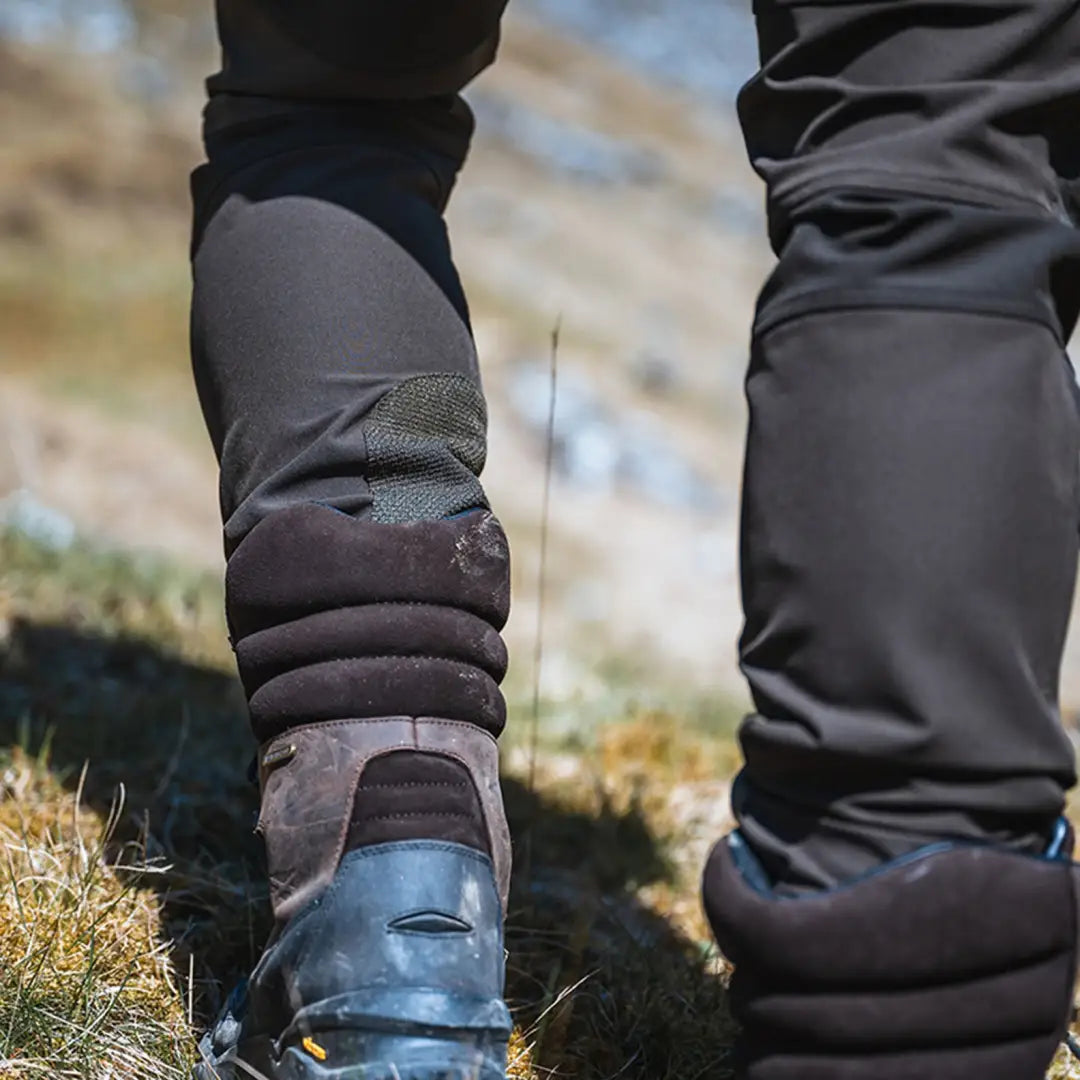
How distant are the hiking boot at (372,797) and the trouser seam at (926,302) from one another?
387mm

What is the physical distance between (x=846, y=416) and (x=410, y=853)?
479mm

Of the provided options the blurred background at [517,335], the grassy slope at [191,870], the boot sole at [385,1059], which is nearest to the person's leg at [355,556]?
the boot sole at [385,1059]

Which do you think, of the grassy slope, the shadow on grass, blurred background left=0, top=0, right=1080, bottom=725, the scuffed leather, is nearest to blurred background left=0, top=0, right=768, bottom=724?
blurred background left=0, top=0, right=1080, bottom=725

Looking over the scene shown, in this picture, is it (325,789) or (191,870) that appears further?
(191,870)

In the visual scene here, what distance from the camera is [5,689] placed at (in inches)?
88.4

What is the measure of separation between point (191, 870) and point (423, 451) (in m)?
0.66

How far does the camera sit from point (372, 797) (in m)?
1.13

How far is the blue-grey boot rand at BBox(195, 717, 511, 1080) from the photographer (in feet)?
3.45

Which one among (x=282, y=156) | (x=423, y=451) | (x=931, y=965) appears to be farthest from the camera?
(x=282, y=156)

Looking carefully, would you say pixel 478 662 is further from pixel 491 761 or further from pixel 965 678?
pixel 965 678

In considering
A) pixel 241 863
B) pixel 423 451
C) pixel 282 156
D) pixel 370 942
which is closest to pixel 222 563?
pixel 241 863

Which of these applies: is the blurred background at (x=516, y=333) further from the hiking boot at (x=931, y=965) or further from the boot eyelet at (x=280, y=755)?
the hiking boot at (x=931, y=965)

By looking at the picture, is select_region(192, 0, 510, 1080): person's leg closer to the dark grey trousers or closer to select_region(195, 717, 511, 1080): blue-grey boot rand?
select_region(195, 717, 511, 1080): blue-grey boot rand

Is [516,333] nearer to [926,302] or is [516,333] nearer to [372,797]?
[372,797]
